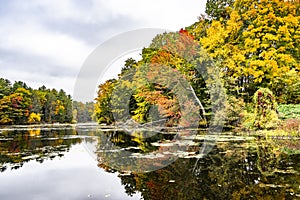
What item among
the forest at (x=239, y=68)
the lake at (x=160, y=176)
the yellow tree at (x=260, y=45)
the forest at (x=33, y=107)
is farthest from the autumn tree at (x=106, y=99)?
the lake at (x=160, y=176)

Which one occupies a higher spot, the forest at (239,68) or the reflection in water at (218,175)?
the forest at (239,68)

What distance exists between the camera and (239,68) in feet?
53.0

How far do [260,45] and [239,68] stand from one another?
6.25 ft

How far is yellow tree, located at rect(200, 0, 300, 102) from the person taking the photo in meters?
15.8

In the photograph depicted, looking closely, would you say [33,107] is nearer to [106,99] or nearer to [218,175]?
[106,99]

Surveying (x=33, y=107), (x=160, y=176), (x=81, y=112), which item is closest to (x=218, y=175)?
(x=160, y=176)

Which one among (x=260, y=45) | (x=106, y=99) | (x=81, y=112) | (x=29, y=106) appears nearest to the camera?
(x=260, y=45)

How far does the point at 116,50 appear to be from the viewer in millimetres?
16406

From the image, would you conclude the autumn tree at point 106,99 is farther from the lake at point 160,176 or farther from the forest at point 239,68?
the lake at point 160,176

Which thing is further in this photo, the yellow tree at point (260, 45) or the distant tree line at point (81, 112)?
the distant tree line at point (81, 112)

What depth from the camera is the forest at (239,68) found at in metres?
15.6

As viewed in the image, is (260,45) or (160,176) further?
(260,45)

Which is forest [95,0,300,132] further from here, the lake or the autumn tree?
the autumn tree

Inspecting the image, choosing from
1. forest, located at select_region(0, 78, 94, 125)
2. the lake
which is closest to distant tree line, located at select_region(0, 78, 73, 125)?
forest, located at select_region(0, 78, 94, 125)
